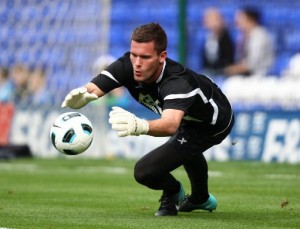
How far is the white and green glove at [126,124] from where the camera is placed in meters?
7.33

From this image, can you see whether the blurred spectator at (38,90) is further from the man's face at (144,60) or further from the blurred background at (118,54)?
the man's face at (144,60)

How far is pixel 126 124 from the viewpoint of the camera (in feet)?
24.1

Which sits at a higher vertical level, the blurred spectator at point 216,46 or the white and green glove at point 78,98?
the blurred spectator at point 216,46

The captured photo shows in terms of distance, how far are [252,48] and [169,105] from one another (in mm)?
11040

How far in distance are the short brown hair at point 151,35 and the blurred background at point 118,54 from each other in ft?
29.5

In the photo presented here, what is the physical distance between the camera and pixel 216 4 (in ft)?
63.2

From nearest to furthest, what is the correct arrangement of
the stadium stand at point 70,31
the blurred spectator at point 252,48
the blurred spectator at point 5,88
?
the blurred spectator at point 252,48 < the stadium stand at point 70,31 < the blurred spectator at point 5,88

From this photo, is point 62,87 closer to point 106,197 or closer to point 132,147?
point 132,147

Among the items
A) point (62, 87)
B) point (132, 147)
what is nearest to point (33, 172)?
point (132, 147)

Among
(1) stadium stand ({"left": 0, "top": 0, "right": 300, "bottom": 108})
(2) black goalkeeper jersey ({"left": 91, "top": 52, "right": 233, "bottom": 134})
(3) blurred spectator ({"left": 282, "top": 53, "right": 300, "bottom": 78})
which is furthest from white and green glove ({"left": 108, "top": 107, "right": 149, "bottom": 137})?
(1) stadium stand ({"left": 0, "top": 0, "right": 300, "bottom": 108})

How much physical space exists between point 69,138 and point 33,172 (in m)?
7.08

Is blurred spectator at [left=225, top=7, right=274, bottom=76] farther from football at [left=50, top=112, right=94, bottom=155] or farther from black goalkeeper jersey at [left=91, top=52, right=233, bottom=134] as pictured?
football at [left=50, top=112, right=94, bottom=155]

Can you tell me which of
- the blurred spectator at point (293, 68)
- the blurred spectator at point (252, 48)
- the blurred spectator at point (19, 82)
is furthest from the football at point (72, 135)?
the blurred spectator at point (19, 82)

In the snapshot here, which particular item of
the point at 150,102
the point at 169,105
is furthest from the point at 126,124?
the point at 150,102
